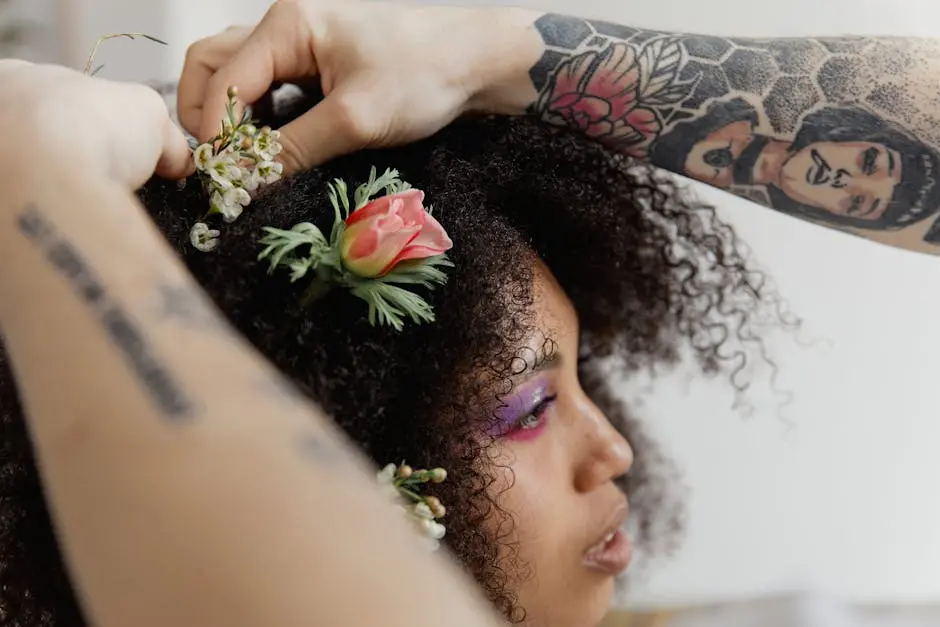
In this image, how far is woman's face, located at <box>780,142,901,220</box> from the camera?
94cm

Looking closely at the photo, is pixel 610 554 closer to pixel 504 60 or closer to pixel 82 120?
pixel 504 60

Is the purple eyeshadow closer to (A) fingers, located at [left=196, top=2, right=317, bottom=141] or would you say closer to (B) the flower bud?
(B) the flower bud

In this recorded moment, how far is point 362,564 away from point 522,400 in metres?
0.48

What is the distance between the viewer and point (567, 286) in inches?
44.3

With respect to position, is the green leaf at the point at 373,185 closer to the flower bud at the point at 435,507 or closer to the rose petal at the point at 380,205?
the rose petal at the point at 380,205

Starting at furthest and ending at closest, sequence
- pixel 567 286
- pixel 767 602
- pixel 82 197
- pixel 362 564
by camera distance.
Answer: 1. pixel 767 602
2. pixel 567 286
3. pixel 82 197
4. pixel 362 564

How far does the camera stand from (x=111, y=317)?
1.54 feet

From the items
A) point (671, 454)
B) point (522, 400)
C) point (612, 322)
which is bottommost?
point (671, 454)

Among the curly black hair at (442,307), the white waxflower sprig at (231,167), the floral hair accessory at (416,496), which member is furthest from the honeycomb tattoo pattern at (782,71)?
the floral hair accessory at (416,496)

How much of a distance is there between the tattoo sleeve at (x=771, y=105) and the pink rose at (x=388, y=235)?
0.92ft

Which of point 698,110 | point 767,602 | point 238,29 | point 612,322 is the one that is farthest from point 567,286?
point 767,602

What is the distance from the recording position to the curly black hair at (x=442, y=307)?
0.74 metres

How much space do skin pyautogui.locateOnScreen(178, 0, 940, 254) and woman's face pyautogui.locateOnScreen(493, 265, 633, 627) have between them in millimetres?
203

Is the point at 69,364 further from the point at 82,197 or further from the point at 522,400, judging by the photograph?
the point at 522,400
